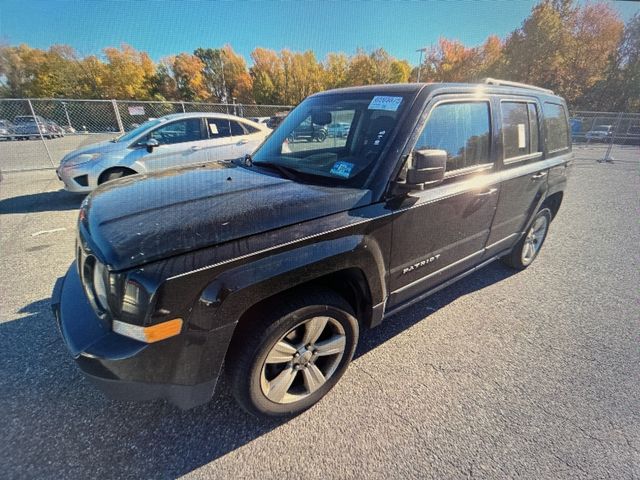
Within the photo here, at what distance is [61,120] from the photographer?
17141 millimetres

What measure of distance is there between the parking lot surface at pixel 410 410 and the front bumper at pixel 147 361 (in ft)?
1.63

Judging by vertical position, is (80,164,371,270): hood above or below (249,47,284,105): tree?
below

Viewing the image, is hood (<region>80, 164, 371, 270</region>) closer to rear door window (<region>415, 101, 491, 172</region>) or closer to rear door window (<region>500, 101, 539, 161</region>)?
rear door window (<region>415, 101, 491, 172</region>)

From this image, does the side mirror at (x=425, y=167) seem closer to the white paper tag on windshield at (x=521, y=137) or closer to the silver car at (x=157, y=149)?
the white paper tag on windshield at (x=521, y=137)

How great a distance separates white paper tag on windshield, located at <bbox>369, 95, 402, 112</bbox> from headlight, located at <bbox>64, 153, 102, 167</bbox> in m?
5.65

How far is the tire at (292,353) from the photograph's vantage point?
1693 millimetres

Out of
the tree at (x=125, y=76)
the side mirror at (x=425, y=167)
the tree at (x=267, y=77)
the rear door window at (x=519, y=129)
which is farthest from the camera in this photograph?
the tree at (x=267, y=77)

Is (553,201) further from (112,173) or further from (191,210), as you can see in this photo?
(112,173)

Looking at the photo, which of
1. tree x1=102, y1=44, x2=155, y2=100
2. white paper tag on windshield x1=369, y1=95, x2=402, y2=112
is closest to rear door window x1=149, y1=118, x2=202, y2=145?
white paper tag on windshield x1=369, y1=95, x2=402, y2=112

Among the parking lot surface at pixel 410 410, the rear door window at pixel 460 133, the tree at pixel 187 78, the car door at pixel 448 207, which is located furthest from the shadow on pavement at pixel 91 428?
the tree at pixel 187 78

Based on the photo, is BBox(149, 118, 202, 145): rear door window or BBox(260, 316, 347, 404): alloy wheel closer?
BBox(260, 316, 347, 404): alloy wheel

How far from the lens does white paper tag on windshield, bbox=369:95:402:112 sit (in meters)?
2.19

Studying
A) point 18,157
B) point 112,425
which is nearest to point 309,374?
point 112,425

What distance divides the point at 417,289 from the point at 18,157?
1603cm
